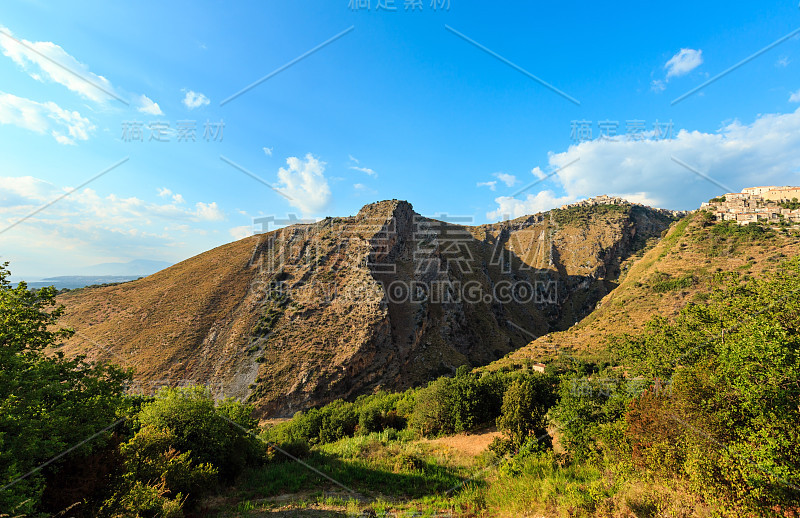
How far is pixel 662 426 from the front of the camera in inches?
341

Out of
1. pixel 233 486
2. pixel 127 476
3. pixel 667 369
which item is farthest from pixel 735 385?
pixel 233 486

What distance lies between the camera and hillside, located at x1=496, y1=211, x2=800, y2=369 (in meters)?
33.9

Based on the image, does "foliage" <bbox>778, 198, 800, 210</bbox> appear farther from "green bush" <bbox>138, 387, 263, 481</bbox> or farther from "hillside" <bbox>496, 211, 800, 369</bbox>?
"green bush" <bbox>138, 387, 263, 481</bbox>

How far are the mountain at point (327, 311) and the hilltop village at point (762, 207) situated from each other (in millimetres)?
28964

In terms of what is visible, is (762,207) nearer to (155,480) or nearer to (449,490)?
(449,490)

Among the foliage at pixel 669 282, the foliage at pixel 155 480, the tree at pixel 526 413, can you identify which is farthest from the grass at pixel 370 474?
the foliage at pixel 669 282

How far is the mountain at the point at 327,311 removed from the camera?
1612 inches

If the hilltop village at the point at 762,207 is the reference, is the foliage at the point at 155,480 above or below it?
below

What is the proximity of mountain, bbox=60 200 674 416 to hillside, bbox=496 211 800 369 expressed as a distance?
16079mm

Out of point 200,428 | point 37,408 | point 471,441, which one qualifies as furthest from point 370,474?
point 37,408

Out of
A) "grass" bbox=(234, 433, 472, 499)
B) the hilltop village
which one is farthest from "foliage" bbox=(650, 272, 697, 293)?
"grass" bbox=(234, 433, 472, 499)

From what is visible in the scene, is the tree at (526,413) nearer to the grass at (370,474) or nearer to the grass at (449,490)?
the grass at (449,490)

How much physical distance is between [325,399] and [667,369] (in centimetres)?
3631

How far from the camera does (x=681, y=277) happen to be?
37.3 metres
